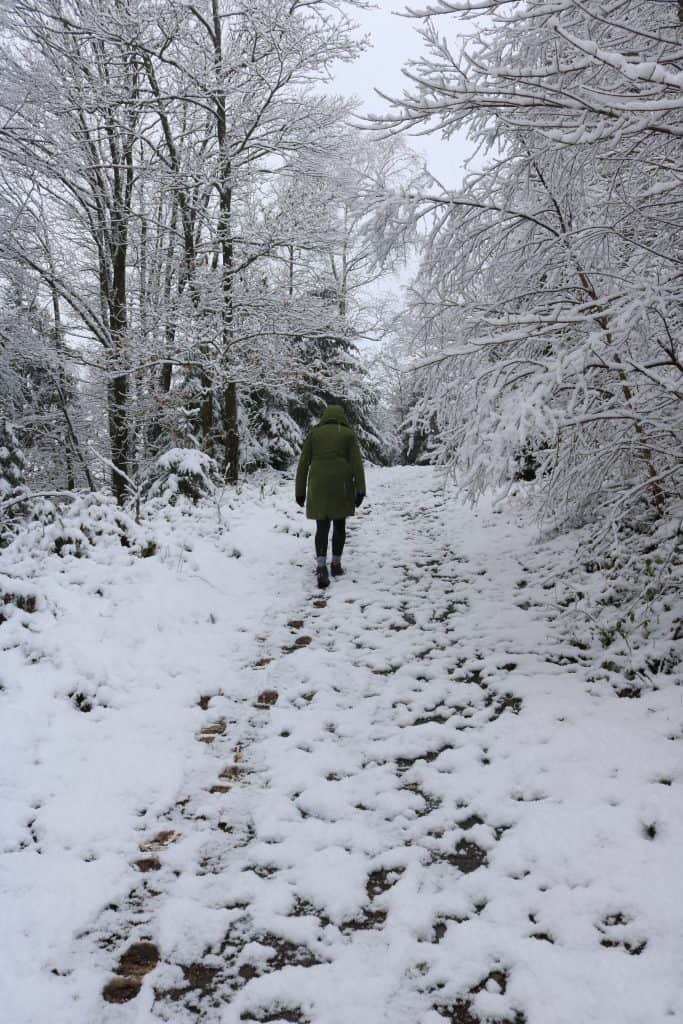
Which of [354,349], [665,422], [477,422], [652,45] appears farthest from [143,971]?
[354,349]

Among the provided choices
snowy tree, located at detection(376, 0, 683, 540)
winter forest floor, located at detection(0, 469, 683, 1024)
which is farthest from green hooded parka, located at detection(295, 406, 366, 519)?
winter forest floor, located at detection(0, 469, 683, 1024)

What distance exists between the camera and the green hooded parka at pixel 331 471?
664cm

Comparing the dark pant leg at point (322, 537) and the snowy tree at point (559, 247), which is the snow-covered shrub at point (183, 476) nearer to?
the dark pant leg at point (322, 537)

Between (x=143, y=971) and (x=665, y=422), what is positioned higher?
(x=665, y=422)

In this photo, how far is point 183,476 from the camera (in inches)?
338

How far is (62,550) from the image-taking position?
5629 mm

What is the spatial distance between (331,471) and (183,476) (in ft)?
9.46

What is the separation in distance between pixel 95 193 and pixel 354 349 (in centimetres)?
903

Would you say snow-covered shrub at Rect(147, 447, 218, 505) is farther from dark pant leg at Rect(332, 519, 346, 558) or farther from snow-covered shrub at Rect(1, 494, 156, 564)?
dark pant leg at Rect(332, 519, 346, 558)

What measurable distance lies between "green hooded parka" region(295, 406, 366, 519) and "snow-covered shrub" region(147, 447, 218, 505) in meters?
2.17

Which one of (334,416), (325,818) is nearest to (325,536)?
(334,416)

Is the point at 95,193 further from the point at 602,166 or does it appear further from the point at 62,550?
the point at 602,166

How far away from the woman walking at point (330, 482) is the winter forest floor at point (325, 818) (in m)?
1.50

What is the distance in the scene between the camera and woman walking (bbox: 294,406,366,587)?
6629mm
